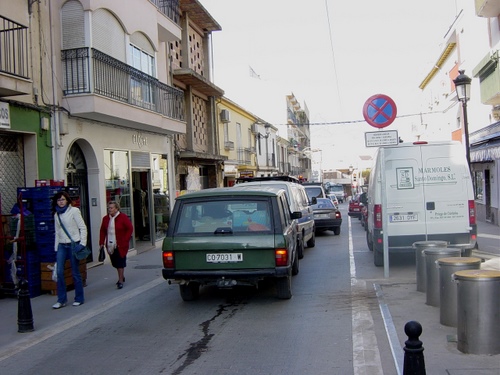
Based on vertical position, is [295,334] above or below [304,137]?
below

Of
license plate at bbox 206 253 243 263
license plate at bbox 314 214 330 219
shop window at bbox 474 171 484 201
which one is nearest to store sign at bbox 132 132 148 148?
license plate at bbox 314 214 330 219

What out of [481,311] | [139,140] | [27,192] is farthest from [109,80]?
[481,311]

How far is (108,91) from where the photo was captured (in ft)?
43.5

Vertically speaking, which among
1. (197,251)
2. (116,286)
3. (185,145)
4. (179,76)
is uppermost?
(179,76)

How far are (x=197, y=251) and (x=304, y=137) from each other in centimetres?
7581

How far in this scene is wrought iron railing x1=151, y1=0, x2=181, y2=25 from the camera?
59.5ft

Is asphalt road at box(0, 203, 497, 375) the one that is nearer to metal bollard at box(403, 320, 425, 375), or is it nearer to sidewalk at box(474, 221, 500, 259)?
metal bollard at box(403, 320, 425, 375)

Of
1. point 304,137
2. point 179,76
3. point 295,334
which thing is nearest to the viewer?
point 295,334

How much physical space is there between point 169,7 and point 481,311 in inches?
645

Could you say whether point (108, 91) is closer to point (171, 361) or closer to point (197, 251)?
point (197, 251)

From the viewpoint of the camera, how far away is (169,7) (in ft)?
61.5

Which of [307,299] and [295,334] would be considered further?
[307,299]

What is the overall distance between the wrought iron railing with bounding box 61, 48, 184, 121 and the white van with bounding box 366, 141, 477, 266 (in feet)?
22.8

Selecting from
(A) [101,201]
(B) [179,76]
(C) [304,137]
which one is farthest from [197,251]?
(C) [304,137]
